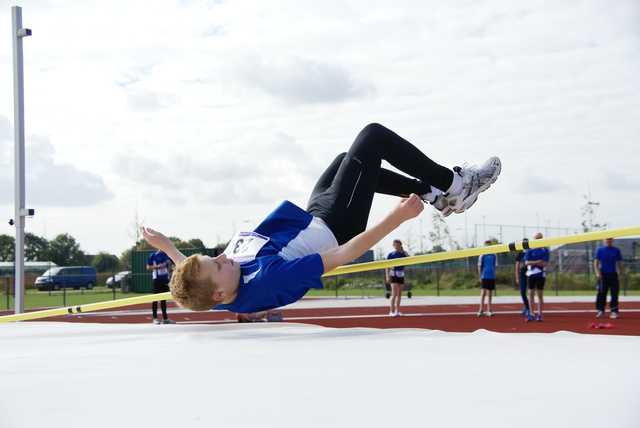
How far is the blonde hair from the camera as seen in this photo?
7.84ft

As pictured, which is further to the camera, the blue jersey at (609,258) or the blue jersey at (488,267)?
the blue jersey at (488,267)

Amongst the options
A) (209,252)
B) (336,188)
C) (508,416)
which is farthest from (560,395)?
(209,252)

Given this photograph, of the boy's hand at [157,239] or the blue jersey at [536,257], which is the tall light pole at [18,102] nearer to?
the boy's hand at [157,239]

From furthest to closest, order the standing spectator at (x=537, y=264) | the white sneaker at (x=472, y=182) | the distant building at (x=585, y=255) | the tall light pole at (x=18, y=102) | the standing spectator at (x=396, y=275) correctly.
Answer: the distant building at (x=585, y=255)
the standing spectator at (x=396, y=275)
the standing spectator at (x=537, y=264)
the tall light pole at (x=18, y=102)
the white sneaker at (x=472, y=182)

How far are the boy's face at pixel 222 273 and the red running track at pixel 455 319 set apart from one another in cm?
600

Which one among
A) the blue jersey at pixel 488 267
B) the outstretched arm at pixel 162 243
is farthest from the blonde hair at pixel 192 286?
the blue jersey at pixel 488 267

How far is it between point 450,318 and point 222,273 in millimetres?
8454

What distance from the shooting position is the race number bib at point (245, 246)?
108 inches

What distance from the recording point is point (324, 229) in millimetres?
2918

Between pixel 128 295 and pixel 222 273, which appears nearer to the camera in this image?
pixel 222 273

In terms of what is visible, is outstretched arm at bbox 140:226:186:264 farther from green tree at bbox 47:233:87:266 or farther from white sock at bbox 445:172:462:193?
green tree at bbox 47:233:87:266

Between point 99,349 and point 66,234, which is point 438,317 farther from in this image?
point 66,234

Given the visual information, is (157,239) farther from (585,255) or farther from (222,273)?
(585,255)

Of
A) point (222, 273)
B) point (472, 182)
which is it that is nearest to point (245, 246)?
point (222, 273)
